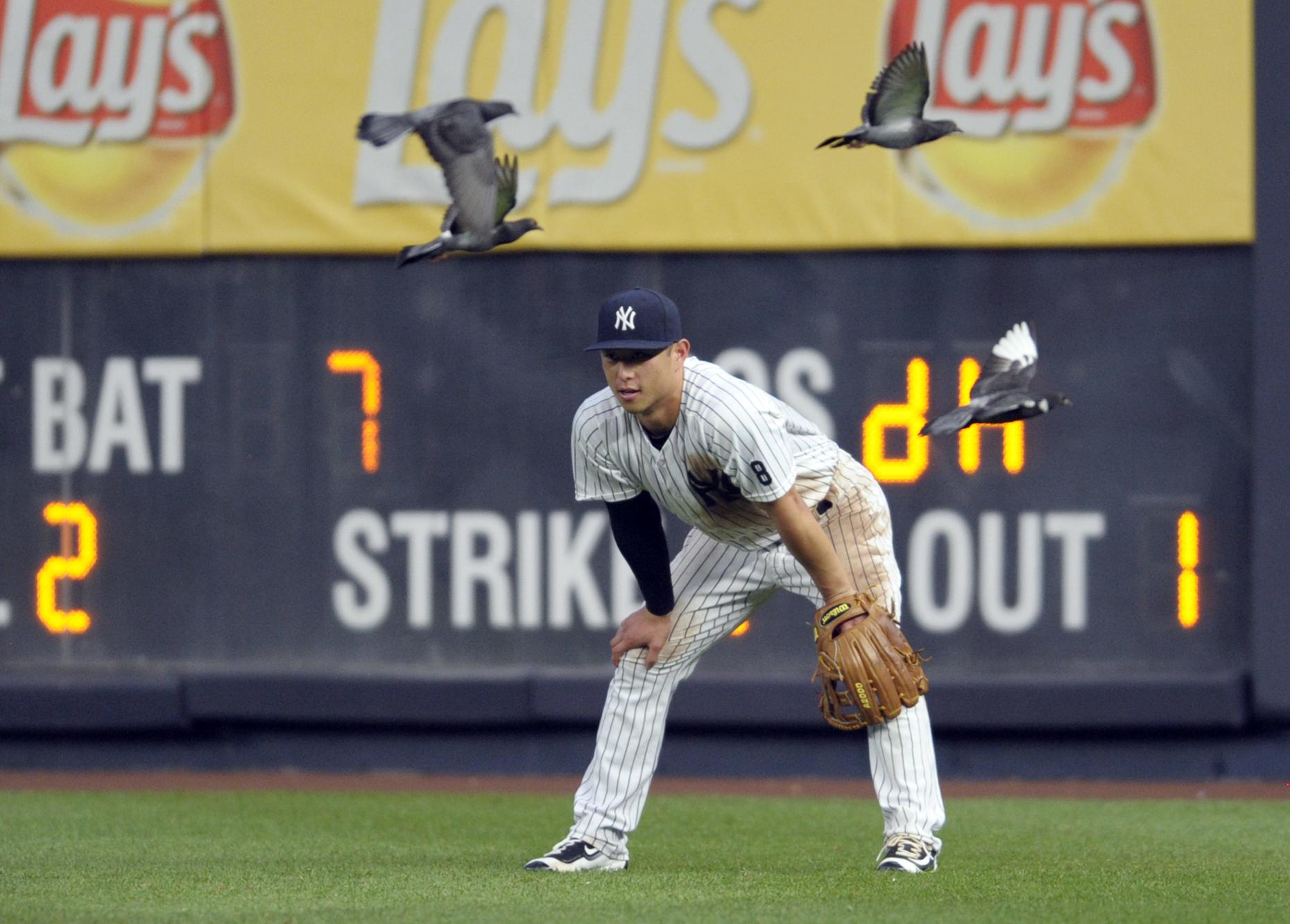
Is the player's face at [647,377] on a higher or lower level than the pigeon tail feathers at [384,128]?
lower

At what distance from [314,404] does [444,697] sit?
1.26 meters

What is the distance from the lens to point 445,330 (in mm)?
7609

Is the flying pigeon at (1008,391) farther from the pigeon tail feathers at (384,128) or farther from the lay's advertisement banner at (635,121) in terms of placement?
the lay's advertisement banner at (635,121)

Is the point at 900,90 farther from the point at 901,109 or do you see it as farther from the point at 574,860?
the point at 574,860

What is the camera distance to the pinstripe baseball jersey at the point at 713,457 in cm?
443

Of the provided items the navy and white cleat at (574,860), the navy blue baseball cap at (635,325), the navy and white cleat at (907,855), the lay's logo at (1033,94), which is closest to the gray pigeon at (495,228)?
the navy blue baseball cap at (635,325)

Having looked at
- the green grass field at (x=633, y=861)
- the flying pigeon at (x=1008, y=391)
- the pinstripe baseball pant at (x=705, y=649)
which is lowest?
the green grass field at (x=633, y=861)

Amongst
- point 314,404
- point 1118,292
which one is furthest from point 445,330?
point 1118,292

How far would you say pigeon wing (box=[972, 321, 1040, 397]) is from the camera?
5184 mm

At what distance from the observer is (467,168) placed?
5340 millimetres

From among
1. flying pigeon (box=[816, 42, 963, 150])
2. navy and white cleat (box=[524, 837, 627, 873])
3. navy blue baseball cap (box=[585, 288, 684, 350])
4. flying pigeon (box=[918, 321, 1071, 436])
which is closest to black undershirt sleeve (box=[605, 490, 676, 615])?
navy blue baseball cap (box=[585, 288, 684, 350])

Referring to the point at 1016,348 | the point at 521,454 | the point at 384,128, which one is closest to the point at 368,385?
the point at 521,454

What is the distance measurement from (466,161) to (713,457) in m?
1.35

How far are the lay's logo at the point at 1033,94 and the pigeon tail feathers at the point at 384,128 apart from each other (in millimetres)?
2770
